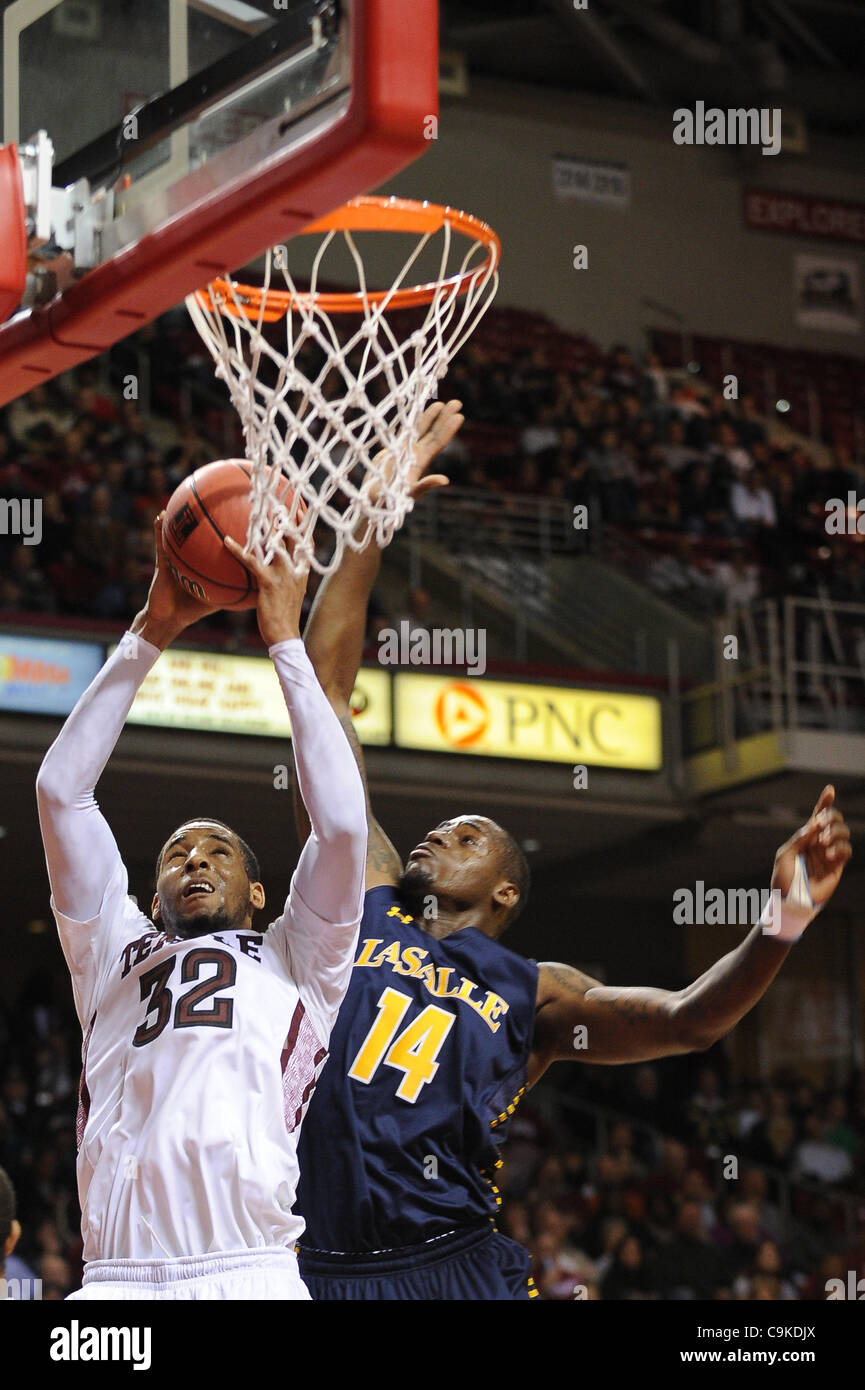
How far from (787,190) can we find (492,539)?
6.89 m

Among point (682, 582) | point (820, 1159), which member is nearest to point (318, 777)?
point (820, 1159)

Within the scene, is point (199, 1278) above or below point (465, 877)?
below

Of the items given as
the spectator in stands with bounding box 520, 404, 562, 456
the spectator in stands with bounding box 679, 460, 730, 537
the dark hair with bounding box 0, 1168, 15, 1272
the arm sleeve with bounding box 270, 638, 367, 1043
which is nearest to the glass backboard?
the arm sleeve with bounding box 270, 638, 367, 1043

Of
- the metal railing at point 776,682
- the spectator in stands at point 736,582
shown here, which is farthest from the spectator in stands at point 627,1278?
the spectator in stands at point 736,582

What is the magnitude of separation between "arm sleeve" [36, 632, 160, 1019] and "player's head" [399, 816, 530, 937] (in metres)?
0.81

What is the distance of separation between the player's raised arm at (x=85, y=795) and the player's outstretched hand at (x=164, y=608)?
15 mm

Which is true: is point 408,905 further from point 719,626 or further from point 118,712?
point 719,626

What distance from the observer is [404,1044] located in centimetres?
381

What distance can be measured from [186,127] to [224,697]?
7701 mm

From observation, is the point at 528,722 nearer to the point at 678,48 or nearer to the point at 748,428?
the point at 748,428

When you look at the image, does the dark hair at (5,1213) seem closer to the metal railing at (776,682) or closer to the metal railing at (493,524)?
the metal railing at (776,682)

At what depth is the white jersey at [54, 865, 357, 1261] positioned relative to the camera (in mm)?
3137

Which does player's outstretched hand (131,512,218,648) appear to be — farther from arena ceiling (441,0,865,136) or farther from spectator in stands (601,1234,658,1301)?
arena ceiling (441,0,865,136)
